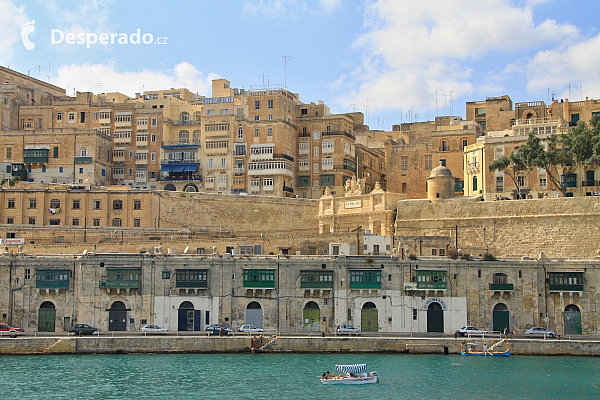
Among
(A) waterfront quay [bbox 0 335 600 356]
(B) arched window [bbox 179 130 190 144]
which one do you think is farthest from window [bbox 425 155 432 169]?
(A) waterfront quay [bbox 0 335 600 356]

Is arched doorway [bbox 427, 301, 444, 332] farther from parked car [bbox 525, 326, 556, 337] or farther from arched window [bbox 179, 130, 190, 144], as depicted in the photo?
arched window [bbox 179, 130, 190, 144]

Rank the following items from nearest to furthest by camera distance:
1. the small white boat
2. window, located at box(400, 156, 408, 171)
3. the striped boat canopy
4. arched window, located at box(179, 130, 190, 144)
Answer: the small white boat → the striped boat canopy → window, located at box(400, 156, 408, 171) → arched window, located at box(179, 130, 190, 144)

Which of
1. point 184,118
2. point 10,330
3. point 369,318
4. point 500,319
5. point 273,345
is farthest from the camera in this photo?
point 184,118

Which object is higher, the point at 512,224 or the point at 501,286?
the point at 512,224

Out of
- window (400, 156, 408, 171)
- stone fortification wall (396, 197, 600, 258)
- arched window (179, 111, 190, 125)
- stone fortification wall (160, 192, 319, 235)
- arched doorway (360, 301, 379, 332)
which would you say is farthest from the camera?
arched window (179, 111, 190, 125)

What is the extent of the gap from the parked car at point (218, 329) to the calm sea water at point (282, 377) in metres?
2.61

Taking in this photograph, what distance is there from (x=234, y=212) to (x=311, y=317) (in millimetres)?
21916

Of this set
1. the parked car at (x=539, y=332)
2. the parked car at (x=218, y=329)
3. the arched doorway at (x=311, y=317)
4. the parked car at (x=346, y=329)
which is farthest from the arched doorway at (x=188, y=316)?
the parked car at (x=539, y=332)

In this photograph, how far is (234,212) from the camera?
73.2m

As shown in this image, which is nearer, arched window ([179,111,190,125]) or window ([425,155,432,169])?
window ([425,155,432,169])

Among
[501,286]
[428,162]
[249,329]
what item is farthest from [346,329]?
[428,162]

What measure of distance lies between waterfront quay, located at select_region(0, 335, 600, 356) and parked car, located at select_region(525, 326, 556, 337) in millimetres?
1676

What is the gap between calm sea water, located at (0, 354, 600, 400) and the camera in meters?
39.4

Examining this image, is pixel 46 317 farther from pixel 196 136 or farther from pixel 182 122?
pixel 182 122
